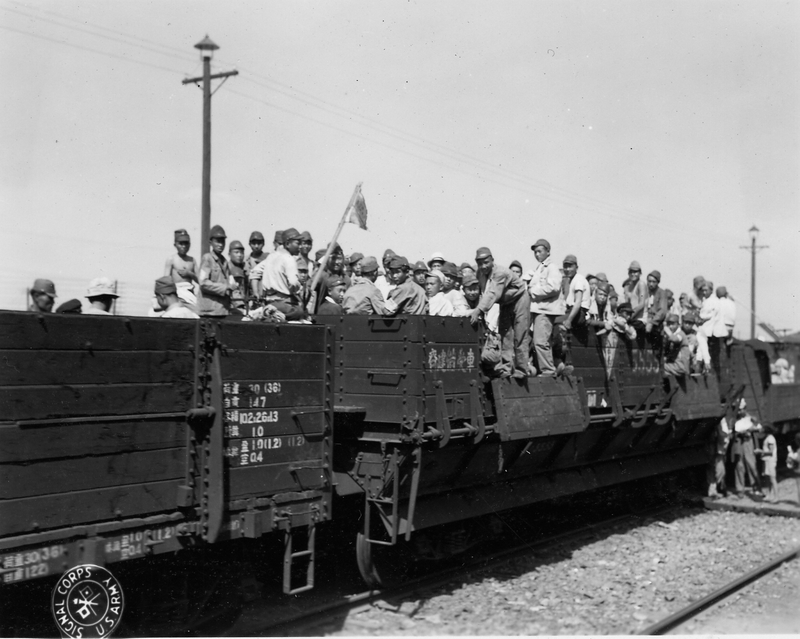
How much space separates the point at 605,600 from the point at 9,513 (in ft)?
19.1

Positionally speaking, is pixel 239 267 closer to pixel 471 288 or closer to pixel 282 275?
pixel 282 275

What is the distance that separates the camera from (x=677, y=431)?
13109mm

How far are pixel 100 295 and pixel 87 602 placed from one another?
208cm

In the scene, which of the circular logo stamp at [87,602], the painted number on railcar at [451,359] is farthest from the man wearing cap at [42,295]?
the painted number on railcar at [451,359]

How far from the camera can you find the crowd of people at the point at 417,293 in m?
7.82

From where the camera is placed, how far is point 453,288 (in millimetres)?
9484

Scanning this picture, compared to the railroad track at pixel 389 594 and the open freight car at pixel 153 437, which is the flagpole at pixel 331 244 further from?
the railroad track at pixel 389 594

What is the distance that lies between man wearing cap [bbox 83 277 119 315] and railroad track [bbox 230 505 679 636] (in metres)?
2.75

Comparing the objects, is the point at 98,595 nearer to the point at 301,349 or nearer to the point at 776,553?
the point at 301,349

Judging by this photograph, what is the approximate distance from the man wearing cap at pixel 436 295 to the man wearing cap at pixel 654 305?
3.79 meters

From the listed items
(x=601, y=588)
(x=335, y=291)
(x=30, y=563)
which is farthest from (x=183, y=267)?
(x=601, y=588)

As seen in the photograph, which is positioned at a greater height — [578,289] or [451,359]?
[578,289]

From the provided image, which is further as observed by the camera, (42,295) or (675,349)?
(675,349)

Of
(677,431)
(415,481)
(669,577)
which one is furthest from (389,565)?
(677,431)
